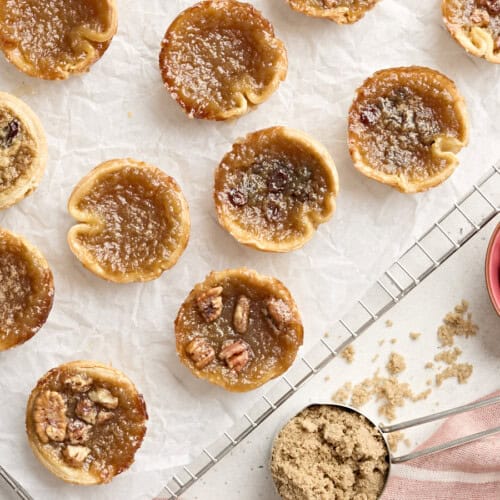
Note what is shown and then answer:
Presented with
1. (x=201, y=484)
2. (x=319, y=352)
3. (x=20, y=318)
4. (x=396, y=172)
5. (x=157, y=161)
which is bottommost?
(x=201, y=484)

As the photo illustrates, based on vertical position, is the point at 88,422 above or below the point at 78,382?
below

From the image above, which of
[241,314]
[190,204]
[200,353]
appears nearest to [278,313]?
[241,314]

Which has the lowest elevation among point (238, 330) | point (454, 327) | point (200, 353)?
point (200, 353)

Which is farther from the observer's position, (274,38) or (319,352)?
(319,352)

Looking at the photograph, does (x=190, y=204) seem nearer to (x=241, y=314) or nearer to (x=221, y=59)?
(x=241, y=314)

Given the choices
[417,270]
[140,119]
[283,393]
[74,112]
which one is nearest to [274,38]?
[140,119]

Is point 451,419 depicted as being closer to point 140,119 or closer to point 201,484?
point 201,484

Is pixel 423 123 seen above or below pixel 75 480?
above
